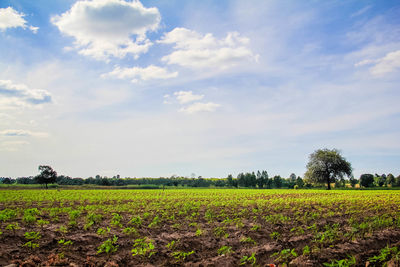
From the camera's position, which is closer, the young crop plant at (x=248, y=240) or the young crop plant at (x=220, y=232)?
the young crop plant at (x=248, y=240)

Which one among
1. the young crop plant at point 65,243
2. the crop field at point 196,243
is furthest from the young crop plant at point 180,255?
the young crop plant at point 65,243

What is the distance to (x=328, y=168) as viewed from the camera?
77000 mm

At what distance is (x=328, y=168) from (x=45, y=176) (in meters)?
89.0

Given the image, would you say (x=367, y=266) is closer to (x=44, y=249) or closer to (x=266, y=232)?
(x=266, y=232)

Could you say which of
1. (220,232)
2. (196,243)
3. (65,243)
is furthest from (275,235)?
(65,243)

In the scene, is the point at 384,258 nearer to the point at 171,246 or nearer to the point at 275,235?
the point at 275,235

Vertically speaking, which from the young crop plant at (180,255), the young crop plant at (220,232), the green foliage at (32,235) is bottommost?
the young crop plant at (180,255)

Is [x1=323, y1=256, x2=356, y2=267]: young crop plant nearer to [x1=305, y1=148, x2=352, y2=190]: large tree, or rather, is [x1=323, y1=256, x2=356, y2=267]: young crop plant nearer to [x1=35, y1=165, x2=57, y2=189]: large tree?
[x1=305, y1=148, x2=352, y2=190]: large tree

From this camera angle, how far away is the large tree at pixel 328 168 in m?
76.1

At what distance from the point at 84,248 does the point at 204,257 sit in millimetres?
4504

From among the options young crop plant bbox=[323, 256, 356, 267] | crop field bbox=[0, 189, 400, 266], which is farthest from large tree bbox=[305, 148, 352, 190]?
young crop plant bbox=[323, 256, 356, 267]

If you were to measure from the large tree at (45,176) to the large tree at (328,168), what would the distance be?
81.6 metres

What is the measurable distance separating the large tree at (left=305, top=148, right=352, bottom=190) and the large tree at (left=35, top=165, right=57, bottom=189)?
8156cm

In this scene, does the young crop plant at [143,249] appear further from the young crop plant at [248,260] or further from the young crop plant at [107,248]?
the young crop plant at [248,260]
